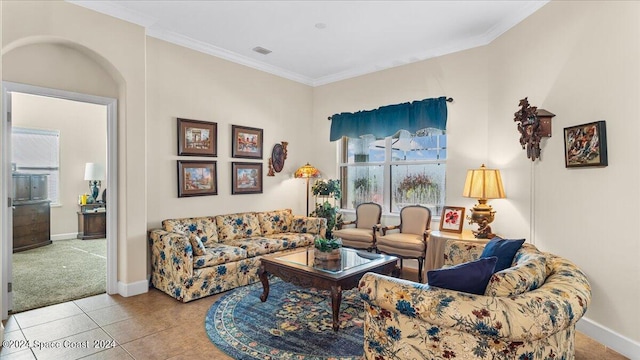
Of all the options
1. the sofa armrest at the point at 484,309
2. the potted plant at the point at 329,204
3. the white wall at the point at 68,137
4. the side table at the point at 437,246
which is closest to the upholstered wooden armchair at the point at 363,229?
the potted plant at the point at 329,204

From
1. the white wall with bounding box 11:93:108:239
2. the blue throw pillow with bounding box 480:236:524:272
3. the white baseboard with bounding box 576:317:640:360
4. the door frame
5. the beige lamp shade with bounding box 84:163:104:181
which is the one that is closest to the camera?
the blue throw pillow with bounding box 480:236:524:272

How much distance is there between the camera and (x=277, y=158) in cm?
572

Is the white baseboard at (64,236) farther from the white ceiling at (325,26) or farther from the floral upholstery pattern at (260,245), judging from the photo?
the white ceiling at (325,26)

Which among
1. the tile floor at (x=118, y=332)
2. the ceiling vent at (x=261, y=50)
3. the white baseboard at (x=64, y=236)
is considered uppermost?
the ceiling vent at (x=261, y=50)

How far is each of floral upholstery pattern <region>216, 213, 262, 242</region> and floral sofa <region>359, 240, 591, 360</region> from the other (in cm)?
305

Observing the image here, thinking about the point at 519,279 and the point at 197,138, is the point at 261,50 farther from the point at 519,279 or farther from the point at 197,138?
the point at 519,279

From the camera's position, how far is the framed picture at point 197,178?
4.48 m

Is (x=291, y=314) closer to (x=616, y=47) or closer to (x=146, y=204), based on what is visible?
(x=146, y=204)

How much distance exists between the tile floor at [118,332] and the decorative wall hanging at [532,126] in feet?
5.79

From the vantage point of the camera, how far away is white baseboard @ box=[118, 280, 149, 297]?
376 centimetres

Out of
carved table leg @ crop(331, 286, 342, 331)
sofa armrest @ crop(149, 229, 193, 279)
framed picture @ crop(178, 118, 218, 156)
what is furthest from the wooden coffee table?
framed picture @ crop(178, 118, 218, 156)

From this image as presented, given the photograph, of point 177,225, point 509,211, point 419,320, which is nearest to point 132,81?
point 177,225

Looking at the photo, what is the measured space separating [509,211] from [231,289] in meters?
3.37

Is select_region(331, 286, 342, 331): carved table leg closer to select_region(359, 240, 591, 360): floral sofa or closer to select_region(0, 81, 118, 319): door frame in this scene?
select_region(359, 240, 591, 360): floral sofa
